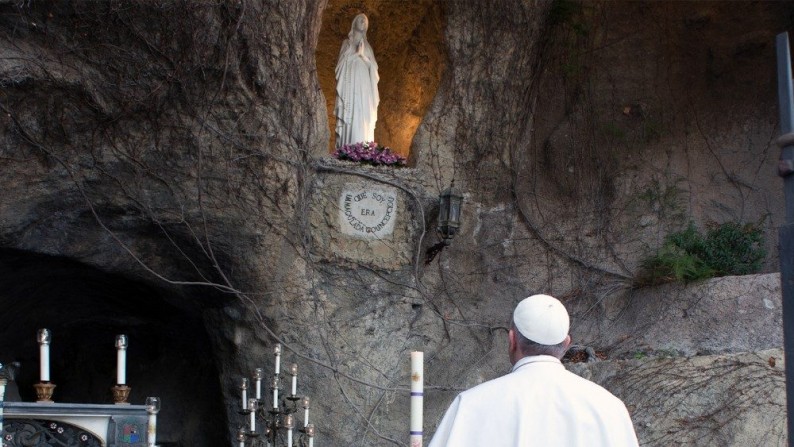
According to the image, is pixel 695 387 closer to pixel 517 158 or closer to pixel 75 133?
pixel 517 158

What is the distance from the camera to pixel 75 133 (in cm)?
745

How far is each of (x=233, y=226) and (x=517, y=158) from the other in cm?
271

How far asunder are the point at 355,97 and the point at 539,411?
20.0ft

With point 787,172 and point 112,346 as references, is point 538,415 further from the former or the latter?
point 112,346

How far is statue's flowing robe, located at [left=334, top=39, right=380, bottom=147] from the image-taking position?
8.76 m

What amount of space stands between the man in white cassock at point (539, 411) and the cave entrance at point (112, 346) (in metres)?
5.83

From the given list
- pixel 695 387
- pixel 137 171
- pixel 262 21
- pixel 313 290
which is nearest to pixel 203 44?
pixel 262 21

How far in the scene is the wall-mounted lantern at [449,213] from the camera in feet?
26.4

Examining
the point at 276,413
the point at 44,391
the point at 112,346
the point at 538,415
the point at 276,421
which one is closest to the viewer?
the point at 538,415

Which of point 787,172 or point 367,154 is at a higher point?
point 367,154

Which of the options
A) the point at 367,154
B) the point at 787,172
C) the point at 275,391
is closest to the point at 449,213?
the point at 367,154

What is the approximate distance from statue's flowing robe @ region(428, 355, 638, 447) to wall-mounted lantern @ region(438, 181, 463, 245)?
503 cm

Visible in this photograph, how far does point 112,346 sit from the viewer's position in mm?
10039

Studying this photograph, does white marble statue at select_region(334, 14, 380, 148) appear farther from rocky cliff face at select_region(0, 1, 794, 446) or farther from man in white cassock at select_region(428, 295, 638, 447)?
man in white cassock at select_region(428, 295, 638, 447)
